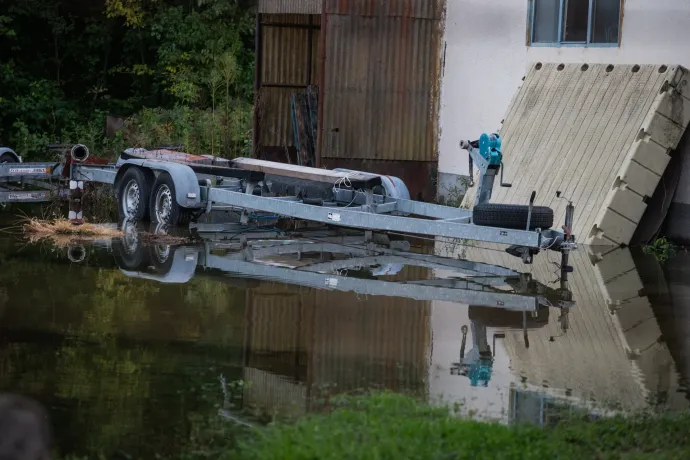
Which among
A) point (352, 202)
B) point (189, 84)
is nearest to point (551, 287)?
point (352, 202)

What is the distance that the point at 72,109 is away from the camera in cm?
2772

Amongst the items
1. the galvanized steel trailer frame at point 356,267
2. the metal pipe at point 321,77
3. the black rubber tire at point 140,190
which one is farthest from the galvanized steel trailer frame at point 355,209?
the metal pipe at point 321,77

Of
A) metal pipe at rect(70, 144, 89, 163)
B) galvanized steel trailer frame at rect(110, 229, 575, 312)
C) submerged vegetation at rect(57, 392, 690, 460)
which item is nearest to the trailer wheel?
galvanized steel trailer frame at rect(110, 229, 575, 312)

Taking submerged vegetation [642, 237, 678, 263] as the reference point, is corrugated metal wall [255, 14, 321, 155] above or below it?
above

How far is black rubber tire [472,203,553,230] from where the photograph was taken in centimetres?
1265

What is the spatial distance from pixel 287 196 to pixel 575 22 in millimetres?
5941

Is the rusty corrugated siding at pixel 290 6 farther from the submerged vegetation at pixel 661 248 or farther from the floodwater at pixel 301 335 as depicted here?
the submerged vegetation at pixel 661 248

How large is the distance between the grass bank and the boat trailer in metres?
5.84

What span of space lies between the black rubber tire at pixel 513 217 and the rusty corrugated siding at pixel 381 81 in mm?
7013

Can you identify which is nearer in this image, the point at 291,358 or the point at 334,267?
the point at 291,358

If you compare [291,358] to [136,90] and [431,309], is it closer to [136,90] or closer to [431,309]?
[431,309]

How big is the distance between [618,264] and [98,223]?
7285mm

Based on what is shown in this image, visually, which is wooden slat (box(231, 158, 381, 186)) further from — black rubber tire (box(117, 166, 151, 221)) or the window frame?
the window frame

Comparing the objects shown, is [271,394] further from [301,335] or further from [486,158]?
Result: [486,158]
